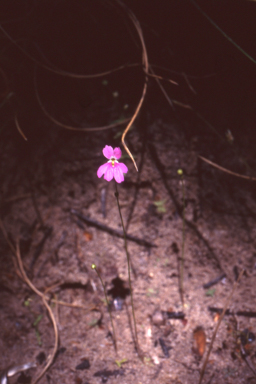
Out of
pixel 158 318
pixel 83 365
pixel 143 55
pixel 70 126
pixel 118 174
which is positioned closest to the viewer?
pixel 118 174

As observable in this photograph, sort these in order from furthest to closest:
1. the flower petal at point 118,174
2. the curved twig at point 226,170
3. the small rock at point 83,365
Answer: the curved twig at point 226,170 → the small rock at point 83,365 → the flower petal at point 118,174

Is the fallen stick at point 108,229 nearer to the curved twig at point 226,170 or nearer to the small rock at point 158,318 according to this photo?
the small rock at point 158,318

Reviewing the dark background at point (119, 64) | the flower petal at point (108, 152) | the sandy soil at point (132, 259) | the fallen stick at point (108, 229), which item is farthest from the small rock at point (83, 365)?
the dark background at point (119, 64)

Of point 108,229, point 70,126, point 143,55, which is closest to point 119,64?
point 143,55

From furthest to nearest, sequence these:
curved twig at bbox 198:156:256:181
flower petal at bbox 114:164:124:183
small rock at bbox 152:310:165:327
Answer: curved twig at bbox 198:156:256:181
small rock at bbox 152:310:165:327
flower petal at bbox 114:164:124:183

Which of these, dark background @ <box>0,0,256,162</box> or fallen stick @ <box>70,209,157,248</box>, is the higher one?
dark background @ <box>0,0,256,162</box>

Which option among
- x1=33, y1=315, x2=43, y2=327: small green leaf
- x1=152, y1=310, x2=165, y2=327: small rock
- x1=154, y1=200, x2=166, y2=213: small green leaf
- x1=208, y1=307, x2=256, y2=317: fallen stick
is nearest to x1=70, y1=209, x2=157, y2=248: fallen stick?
x1=154, y1=200, x2=166, y2=213: small green leaf

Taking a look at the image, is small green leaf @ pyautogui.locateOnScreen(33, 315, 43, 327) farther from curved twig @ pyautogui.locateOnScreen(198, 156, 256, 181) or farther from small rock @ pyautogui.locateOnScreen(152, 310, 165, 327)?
curved twig @ pyautogui.locateOnScreen(198, 156, 256, 181)

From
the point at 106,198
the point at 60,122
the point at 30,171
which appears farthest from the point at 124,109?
the point at 30,171

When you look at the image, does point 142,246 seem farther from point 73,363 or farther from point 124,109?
point 124,109

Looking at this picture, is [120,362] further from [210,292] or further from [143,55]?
[143,55]

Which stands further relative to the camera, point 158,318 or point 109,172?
point 158,318
